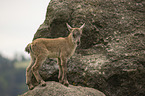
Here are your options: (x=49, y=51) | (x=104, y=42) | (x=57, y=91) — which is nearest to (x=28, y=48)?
(x=49, y=51)

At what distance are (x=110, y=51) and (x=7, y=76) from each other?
458 ft

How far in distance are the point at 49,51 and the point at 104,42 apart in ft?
12.5

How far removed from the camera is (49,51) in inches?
415

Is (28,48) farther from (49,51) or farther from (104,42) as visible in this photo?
(104,42)

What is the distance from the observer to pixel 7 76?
143125 millimetres

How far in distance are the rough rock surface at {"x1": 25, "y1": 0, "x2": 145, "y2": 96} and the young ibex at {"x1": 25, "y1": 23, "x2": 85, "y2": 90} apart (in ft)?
5.05

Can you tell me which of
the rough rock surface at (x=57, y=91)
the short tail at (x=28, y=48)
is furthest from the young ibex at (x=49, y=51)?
the rough rock surface at (x=57, y=91)

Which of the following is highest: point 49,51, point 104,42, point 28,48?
point 28,48

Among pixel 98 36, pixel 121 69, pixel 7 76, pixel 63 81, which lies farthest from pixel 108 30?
pixel 7 76

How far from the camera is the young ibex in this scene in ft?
33.8

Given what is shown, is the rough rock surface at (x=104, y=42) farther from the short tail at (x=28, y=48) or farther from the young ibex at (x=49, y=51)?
the short tail at (x=28, y=48)

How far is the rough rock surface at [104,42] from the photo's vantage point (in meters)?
11.6

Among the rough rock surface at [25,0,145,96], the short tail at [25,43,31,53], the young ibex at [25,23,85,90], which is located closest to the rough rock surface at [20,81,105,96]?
the young ibex at [25,23,85,90]

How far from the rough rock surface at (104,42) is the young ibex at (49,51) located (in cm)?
154
